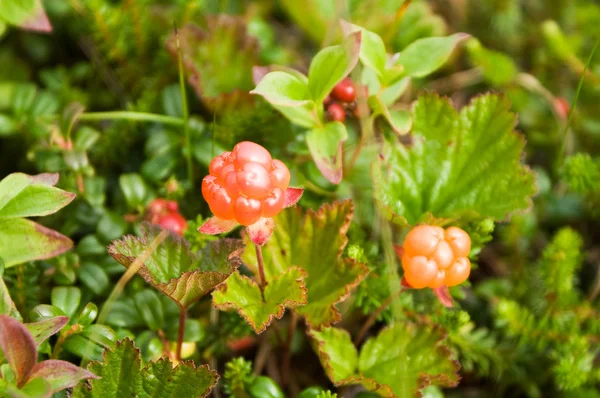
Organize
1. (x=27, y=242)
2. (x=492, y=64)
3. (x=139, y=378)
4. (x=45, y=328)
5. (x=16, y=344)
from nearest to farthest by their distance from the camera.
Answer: (x=16, y=344), (x=45, y=328), (x=139, y=378), (x=27, y=242), (x=492, y=64)

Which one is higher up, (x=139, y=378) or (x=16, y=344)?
(x=16, y=344)

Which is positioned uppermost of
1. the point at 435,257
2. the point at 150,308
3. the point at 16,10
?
the point at 16,10

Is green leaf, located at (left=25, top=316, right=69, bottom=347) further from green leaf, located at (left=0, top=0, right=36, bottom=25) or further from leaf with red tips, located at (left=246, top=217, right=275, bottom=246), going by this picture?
green leaf, located at (left=0, top=0, right=36, bottom=25)

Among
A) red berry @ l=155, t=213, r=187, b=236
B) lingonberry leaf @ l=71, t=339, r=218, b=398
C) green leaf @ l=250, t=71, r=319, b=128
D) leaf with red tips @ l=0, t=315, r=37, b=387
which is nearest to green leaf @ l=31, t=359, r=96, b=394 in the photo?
leaf with red tips @ l=0, t=315, r=37, b=387

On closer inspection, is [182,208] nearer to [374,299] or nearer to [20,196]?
[20,196]

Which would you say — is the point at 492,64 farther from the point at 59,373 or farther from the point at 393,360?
the point at 59,373

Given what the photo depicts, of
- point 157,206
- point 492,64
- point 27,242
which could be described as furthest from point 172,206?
point 492,64
